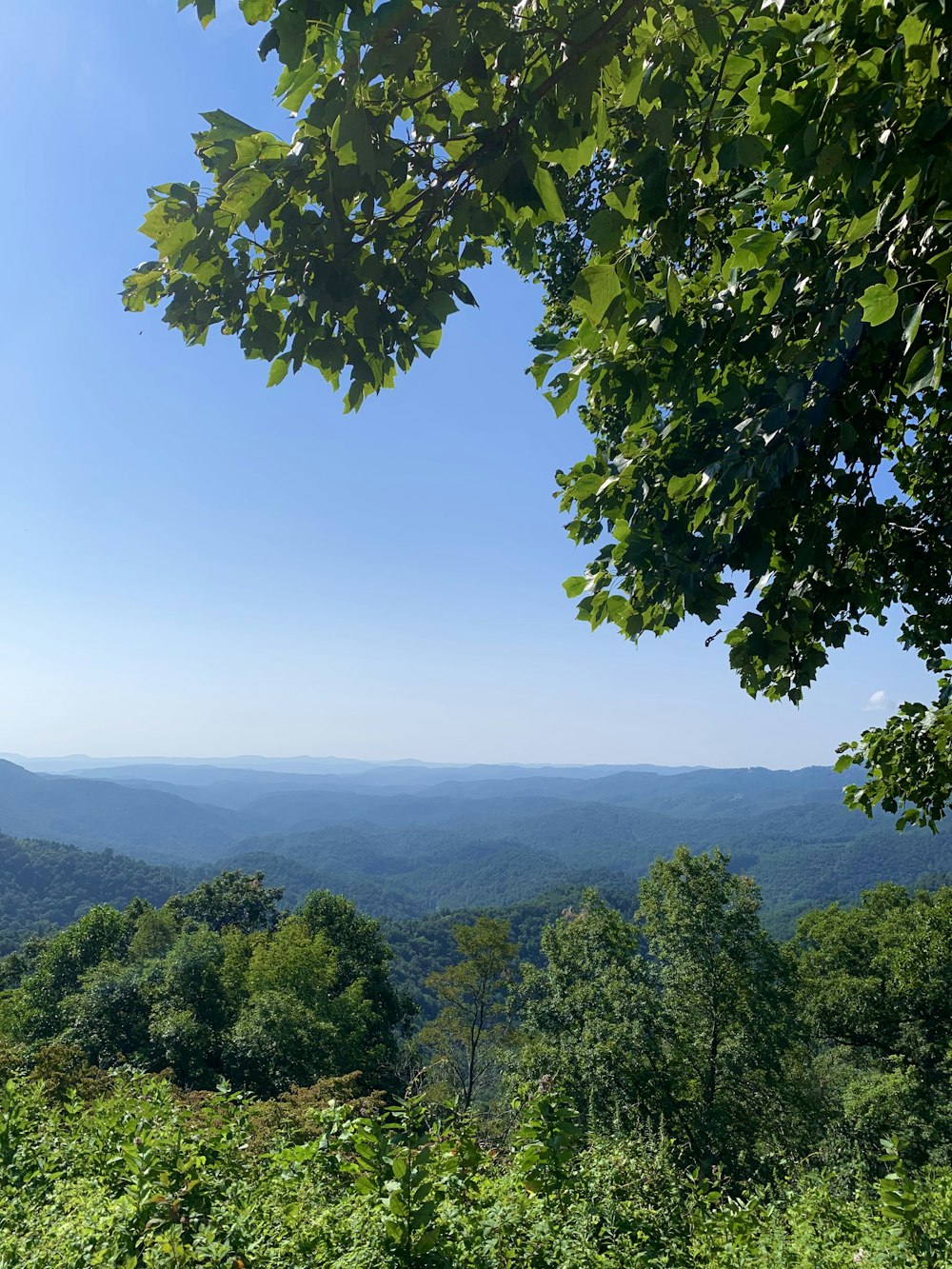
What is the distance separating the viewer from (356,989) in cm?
2897

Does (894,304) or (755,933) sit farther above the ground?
(894,304)

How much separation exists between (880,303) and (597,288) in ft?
2.79

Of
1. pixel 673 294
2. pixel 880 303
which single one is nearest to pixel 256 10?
pixel 673 294

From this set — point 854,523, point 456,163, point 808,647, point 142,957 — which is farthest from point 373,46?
point 142,957

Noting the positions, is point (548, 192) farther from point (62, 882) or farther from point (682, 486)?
point (62, 882)

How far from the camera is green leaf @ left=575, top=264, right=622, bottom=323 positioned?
207cm

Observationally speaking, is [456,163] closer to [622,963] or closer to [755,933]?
[755,933]

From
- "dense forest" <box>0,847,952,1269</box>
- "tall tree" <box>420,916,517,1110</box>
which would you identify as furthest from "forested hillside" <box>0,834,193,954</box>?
"tall tree" <box>420,916,517,1110</box>

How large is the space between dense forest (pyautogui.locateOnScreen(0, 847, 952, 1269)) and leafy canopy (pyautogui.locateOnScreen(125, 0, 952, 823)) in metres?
3.81

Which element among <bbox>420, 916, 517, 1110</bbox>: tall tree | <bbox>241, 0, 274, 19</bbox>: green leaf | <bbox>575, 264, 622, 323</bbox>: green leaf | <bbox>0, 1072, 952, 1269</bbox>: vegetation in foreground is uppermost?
<bbox>241, 0, 274, 19</bbox>: green leaf

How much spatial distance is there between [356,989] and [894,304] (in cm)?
3278

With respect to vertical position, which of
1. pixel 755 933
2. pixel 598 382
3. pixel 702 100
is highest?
pixel 702 100

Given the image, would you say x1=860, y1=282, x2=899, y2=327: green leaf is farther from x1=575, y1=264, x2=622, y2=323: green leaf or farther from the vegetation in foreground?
the vegetation in foreground

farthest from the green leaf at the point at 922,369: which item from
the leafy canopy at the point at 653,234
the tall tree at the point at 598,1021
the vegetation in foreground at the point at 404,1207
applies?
the tall tree at the point at 598,1021
